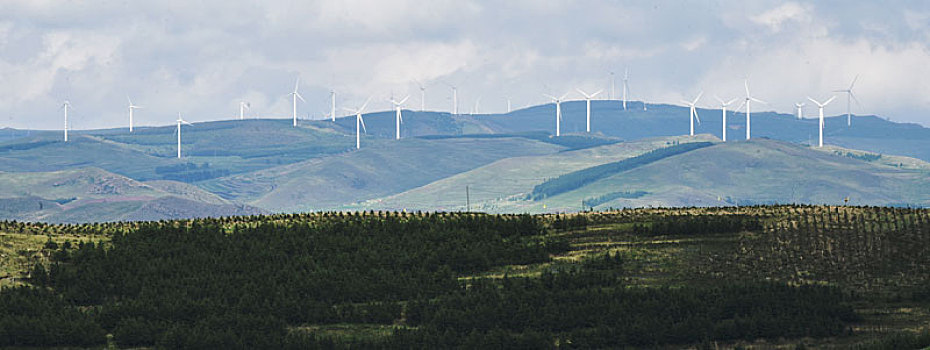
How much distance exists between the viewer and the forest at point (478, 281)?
230 ft

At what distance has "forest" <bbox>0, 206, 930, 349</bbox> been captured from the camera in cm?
7006

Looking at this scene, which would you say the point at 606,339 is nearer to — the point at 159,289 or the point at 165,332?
the point at 165,332

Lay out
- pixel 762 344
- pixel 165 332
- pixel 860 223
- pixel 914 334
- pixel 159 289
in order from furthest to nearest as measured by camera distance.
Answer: pixel 860 223
pixel 159 289
pixel 165 332
pixel 762 344
pixel 914 334

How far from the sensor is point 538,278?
84.4m

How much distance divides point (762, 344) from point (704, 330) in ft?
11.2

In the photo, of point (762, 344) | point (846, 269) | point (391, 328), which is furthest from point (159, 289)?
point (846, 269)

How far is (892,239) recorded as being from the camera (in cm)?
8969

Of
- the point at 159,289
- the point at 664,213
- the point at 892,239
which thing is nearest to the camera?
the point at 159,289

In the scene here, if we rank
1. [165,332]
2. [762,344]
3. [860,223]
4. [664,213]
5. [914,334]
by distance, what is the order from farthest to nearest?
[664,213]
[860,223]
[165,332]
[762,344]
[914,334]

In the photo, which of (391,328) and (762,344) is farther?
(391,328)

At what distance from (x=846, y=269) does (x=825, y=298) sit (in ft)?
35.3

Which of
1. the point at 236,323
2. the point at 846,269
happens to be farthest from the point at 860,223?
the point at 236,323

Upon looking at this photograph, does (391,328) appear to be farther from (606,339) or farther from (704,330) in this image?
(704,330)

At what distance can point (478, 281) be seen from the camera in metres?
84.1
